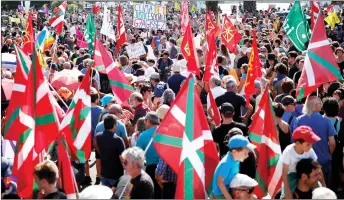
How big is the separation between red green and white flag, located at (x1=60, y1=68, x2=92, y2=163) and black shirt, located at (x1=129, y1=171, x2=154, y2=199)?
4.38ft

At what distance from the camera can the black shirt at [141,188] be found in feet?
18.8

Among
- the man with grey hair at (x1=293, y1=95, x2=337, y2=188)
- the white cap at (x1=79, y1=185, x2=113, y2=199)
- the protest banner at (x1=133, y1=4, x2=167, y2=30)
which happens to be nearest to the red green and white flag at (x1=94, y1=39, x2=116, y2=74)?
the man with grey hair at (x1=293, y1=95, x2=337, y2=188)

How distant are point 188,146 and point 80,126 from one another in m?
1.62

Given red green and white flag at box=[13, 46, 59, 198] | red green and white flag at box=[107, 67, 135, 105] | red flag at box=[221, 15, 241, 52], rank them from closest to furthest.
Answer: red green and white flag at box=[13, 46, 59, 198]
red green and white flag at box=[107, 67, 135, 105]
red flag at box=[221, 15, 241, 52]

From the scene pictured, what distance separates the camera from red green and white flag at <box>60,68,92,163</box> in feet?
22.9

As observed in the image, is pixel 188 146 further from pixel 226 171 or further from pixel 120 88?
pixel 120 88

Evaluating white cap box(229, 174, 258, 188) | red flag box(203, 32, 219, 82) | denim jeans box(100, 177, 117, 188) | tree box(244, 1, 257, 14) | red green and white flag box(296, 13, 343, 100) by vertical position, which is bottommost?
tree box(244, 1, 257, 14)

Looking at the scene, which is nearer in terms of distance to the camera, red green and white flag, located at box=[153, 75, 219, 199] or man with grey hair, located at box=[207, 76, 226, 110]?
red green and white flag, located at box=[153, 75, 219, 199]

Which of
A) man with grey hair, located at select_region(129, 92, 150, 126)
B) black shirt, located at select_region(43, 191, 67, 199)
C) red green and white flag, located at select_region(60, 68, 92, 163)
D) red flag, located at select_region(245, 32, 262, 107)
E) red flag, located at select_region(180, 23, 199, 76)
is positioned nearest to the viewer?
black shirt, located at select_region(43, 191, 67, 199)

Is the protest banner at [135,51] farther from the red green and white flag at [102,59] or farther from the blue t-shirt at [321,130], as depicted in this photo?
the blue t-shirt at [321,130]

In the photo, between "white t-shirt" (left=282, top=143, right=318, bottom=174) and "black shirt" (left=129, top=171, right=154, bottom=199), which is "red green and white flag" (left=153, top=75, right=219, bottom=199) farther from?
"white t-shirt" (left=282, top=143, right=318, bottom=174)

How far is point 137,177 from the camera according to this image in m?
5.77

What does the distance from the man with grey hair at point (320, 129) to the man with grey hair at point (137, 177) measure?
2316 millimetres

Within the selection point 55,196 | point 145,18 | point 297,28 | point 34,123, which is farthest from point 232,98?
point 145,18
